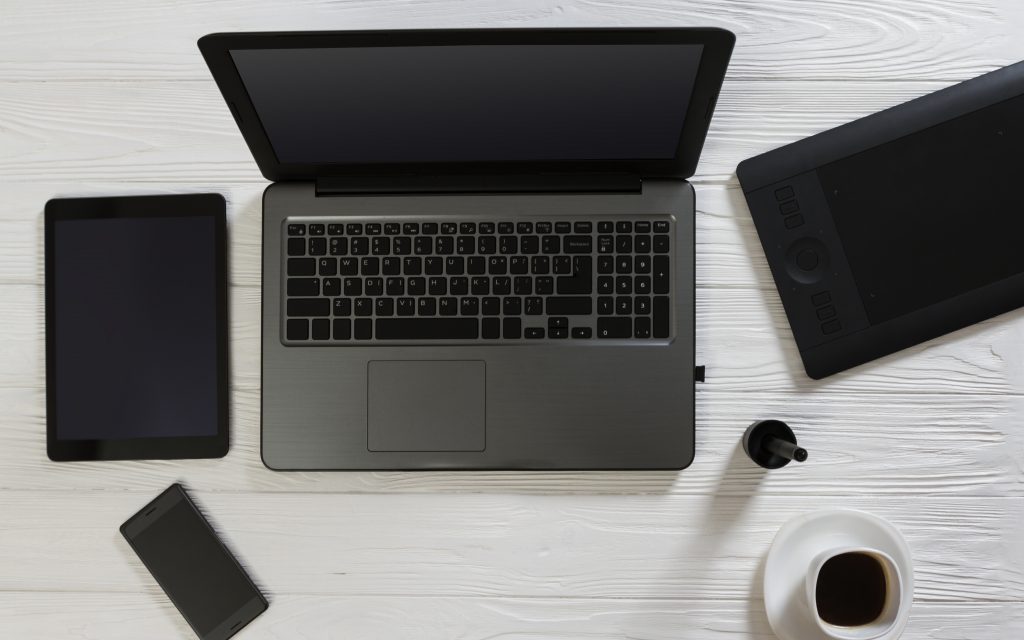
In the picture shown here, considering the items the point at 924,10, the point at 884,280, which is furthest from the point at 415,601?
the point at 924,10

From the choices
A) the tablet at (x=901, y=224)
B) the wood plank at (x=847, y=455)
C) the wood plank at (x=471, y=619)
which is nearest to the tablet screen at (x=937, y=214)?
the tablet at (x=901, y=224)

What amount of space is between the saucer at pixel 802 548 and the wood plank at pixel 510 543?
4cm

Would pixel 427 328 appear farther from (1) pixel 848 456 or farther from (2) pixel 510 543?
(1) pixel 848 456

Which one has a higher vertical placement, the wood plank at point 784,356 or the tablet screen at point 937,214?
the tablet screen at point 937,214

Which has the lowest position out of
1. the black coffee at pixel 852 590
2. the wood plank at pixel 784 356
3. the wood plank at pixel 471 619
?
the wood plank at pixel 471 619

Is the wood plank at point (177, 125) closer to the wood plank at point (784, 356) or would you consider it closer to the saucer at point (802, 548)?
the wood plank at point (784, 356)

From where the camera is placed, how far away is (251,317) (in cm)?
79

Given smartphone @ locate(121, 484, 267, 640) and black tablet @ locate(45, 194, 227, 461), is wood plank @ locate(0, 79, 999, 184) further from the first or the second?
smartphone @ locate(121, 484, 267, 640)

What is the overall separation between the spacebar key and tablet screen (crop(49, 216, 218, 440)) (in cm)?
20

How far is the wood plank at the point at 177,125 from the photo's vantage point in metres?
0.78

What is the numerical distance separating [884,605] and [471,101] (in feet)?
2.09

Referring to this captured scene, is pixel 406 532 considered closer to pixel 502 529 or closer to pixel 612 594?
pixel 502 529

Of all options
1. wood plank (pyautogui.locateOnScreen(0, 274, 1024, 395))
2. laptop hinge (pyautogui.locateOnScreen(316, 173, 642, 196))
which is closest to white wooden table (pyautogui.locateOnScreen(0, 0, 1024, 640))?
wood plank (pyautogui.locateOnScreen(0, 274, 1024, 395))

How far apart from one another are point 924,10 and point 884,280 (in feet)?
1.04
